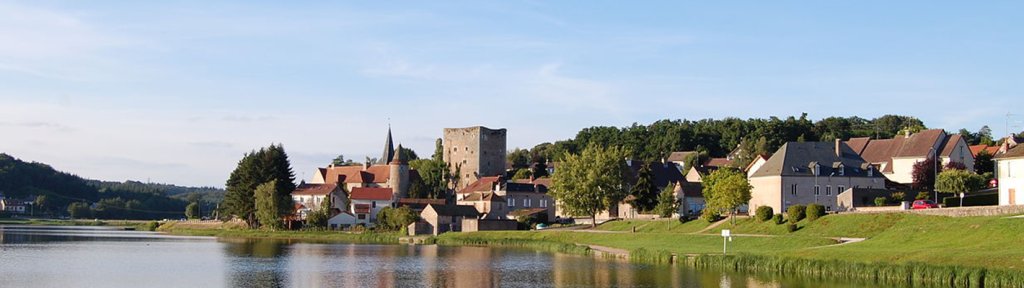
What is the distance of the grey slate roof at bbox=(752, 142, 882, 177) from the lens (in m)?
85.8

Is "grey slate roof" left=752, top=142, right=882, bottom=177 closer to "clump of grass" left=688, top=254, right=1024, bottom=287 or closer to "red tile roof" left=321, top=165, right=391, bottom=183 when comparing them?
"clump of grass" left=688, top=254, right=1024, bottom=287

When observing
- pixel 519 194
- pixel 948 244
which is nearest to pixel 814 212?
pixel 948 244

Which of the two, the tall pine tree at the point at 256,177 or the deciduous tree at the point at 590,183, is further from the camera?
the tall pine tree at the point at 256,177

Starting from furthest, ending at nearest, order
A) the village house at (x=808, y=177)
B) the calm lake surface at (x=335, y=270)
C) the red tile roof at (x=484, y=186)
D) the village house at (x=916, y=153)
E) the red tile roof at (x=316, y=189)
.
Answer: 1. the red tile roof at (x=316, y=189)
2. the red tile roof at (x=484, y=186)
3. the village house at (x=916, y=153)
4. the village house at (x=808, y=177)
5. the calm lake surface at (x=335, y=270)

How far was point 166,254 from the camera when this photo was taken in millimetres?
68938

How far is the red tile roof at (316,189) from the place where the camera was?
127 meters

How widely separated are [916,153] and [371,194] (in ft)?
188

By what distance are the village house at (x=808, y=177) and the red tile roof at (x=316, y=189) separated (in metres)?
53.8

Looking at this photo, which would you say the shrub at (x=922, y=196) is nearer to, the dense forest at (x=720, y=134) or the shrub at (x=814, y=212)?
the shrub at (x=814, y=212)

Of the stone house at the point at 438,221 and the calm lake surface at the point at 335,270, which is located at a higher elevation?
the stone house at the point at 438,221

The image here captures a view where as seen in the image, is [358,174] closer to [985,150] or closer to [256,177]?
[256,177]

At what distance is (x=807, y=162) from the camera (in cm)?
8688

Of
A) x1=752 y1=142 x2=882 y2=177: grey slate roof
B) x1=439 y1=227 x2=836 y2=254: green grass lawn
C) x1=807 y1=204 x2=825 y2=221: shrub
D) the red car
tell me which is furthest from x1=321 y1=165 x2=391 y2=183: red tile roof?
the red car

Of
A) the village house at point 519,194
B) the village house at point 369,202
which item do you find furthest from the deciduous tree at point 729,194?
the village house at point 369,202
